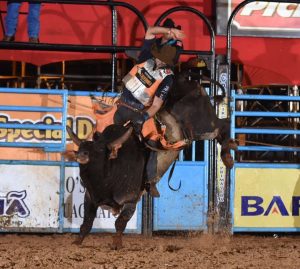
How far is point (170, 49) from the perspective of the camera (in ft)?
23.4

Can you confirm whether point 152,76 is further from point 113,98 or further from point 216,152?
point 216,152

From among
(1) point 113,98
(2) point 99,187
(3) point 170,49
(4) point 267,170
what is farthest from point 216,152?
(2) point 99,187

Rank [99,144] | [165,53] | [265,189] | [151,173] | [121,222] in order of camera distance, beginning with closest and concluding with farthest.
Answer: [99,144]
[121,222]
[165,53]
[151,173]
[265,189]

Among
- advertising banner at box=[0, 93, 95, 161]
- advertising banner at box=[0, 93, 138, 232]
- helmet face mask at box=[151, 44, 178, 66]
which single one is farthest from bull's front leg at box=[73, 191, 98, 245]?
advertising banner at box=[0, 93, 95, 161]

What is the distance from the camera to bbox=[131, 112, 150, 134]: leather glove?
269 inches

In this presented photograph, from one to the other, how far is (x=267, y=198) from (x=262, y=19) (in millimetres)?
2625

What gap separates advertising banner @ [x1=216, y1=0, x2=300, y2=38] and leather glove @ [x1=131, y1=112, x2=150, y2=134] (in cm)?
337

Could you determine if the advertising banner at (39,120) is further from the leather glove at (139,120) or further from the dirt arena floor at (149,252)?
the leather glove at (139,120)

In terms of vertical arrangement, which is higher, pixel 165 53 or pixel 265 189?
pixel 165 53

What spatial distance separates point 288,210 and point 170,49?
3.06m

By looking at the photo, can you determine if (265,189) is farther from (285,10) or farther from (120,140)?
(120,140)

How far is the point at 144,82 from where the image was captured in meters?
7.00

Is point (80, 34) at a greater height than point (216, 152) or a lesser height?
greater

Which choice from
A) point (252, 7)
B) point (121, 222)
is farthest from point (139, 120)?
point (252, 7)
